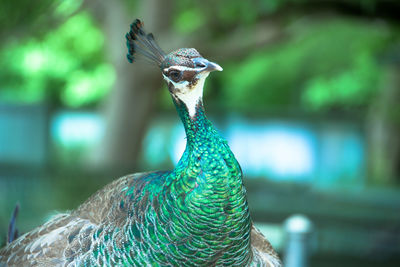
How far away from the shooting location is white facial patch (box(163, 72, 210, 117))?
1.65 m

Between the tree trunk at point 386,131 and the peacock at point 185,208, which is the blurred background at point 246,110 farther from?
the peacock at point 185,208

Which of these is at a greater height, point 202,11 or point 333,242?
point 202,11

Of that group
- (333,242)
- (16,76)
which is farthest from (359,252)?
(16,76)

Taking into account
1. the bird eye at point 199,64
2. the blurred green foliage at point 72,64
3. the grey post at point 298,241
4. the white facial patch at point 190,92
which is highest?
the blurred green foliage at point 72,64

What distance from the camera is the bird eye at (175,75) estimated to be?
1.63 metres

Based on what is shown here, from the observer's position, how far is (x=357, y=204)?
6680 millimetres

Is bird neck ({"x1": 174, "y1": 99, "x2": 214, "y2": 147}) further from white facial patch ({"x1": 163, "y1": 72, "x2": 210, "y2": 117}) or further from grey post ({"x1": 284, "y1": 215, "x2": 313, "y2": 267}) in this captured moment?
grey post ({"x1": 284, "y1": 215, "x2": 313, "y2": 267})

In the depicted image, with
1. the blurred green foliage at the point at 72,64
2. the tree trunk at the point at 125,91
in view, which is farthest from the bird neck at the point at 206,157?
the blurred green foliage at the point at 72,64

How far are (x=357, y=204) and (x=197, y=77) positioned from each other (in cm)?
549

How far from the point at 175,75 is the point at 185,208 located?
41 centimetres

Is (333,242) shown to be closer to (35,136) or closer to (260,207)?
(260,207)

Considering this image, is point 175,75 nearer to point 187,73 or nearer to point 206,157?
point 187,73

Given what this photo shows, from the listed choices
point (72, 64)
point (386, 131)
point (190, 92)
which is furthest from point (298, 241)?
point (72, 64)

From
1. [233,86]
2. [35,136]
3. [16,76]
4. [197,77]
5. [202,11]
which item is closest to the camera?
[197,77]
